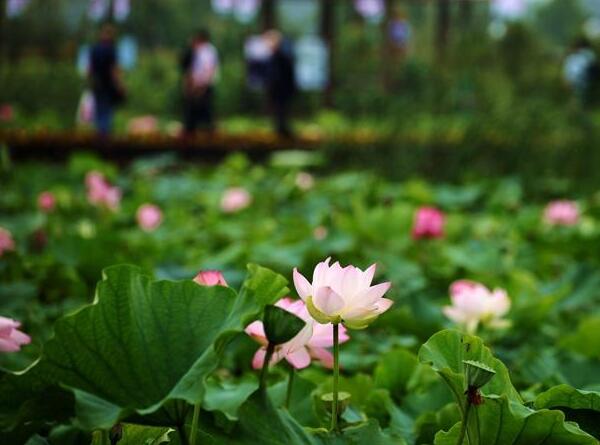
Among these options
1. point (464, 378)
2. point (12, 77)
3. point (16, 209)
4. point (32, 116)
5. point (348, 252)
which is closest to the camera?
point (464, 378)

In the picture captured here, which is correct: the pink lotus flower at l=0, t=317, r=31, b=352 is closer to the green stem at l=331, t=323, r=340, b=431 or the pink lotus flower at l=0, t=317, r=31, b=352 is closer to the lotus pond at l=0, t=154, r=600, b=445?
the lotus pond at l=0, t=154, r=600, b=445

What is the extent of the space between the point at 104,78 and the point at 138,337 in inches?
344

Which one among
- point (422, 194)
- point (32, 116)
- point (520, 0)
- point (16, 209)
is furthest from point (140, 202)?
point (520, 0)

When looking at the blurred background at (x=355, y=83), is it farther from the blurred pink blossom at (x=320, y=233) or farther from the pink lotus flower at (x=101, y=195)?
the blurred pink blossom at (x=320, y=233)

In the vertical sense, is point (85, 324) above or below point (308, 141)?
above

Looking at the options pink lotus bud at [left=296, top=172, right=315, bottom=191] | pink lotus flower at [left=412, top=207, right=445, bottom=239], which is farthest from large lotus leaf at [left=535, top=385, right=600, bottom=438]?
pink lotus bud at [left=296, top=172, right=315, bottom=191]

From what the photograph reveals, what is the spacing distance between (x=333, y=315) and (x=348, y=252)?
2.09m

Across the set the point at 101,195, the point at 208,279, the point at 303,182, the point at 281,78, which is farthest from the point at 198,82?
the point at 208,279

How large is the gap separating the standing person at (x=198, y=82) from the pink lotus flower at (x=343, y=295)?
30.5ft

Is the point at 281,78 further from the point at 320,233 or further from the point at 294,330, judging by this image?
the point at 294,330

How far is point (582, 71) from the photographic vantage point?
497 inches

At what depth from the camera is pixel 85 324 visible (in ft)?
3.06

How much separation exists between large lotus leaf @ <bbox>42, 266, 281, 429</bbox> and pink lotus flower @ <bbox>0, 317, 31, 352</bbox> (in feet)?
0.24

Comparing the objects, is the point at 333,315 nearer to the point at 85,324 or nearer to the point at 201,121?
the point at 85,324
